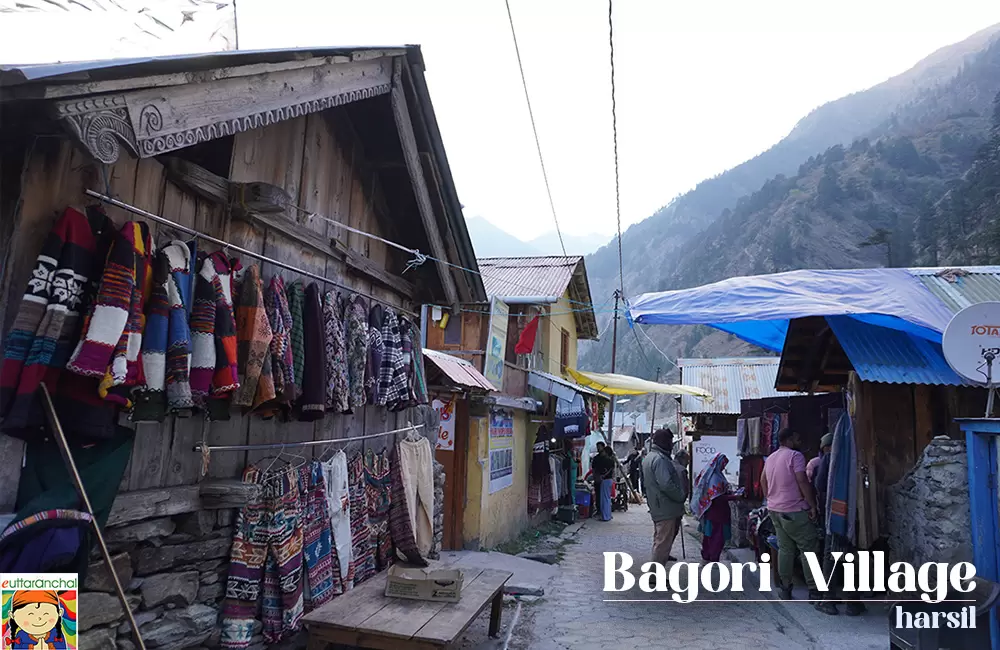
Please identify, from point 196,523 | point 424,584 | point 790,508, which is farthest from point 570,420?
point 196,523

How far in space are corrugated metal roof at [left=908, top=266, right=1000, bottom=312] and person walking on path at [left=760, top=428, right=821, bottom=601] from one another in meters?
2.55

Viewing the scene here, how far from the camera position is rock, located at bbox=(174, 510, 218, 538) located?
Result: 12.8ft

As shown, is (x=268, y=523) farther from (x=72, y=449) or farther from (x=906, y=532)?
(x=906, y=532)

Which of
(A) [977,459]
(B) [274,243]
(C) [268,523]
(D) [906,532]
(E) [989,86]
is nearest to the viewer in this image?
(C) [268,523]

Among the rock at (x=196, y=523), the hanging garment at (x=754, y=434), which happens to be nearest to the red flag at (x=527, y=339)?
the hanging garment at (x=754, y=434)

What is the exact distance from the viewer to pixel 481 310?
40.3ft

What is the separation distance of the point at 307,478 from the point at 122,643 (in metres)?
1.71

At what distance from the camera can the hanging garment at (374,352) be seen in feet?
19.0

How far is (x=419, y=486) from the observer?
6.79 meters

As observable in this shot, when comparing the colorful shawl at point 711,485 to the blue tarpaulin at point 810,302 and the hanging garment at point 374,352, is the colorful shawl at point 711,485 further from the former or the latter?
the hanging garment at point 374,352

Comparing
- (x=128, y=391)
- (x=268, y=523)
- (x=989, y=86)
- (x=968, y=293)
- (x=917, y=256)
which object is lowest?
(x=268, y=523)

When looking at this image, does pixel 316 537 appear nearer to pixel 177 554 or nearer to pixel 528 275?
pixel 177 554

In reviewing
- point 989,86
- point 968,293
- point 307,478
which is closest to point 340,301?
point 307,478

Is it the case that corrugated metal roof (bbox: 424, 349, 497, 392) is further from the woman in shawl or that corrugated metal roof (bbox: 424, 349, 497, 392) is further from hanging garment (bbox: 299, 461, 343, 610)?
hanging garment (bbox: 299, 461, 343, 610)
